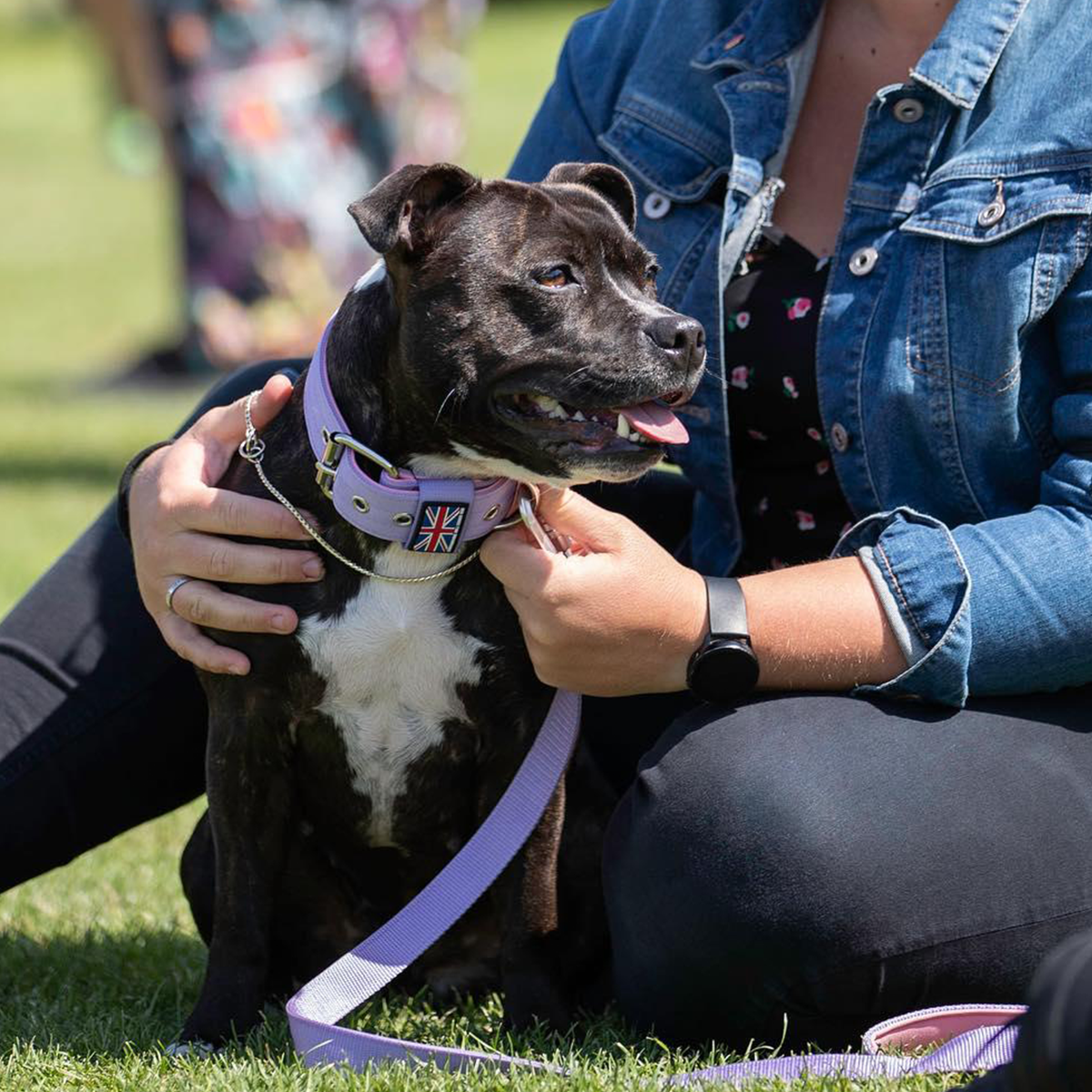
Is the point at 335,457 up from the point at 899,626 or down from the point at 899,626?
up

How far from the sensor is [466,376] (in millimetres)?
2637

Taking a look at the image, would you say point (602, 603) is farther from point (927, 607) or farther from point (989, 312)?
point (989, 312)

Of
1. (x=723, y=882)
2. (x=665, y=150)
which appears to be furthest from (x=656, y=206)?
(x=723, y=882)

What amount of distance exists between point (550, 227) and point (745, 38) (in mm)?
643

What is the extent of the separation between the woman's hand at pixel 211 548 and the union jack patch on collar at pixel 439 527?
0.54 ft

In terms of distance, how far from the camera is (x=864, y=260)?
2.93 metres

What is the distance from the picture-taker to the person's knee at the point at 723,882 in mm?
2510

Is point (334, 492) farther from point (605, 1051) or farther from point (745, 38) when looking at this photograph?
point (745, 38)

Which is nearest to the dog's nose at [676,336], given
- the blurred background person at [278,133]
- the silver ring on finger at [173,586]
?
the silver ring on finger at [173,586]

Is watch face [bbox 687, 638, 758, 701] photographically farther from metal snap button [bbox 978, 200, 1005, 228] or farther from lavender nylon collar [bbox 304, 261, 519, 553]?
metal snap button [bbox 978, 200, 1005, 228]

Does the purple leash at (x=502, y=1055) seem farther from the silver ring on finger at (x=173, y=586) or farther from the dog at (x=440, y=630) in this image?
the silver ring on finger at (x=173, y=586)

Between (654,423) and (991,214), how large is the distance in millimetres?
602

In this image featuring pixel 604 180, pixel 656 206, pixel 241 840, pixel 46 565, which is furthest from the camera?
pixel 46 565

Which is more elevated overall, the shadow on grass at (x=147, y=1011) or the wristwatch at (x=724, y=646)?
the wristwatch at (x=724, y=646)
